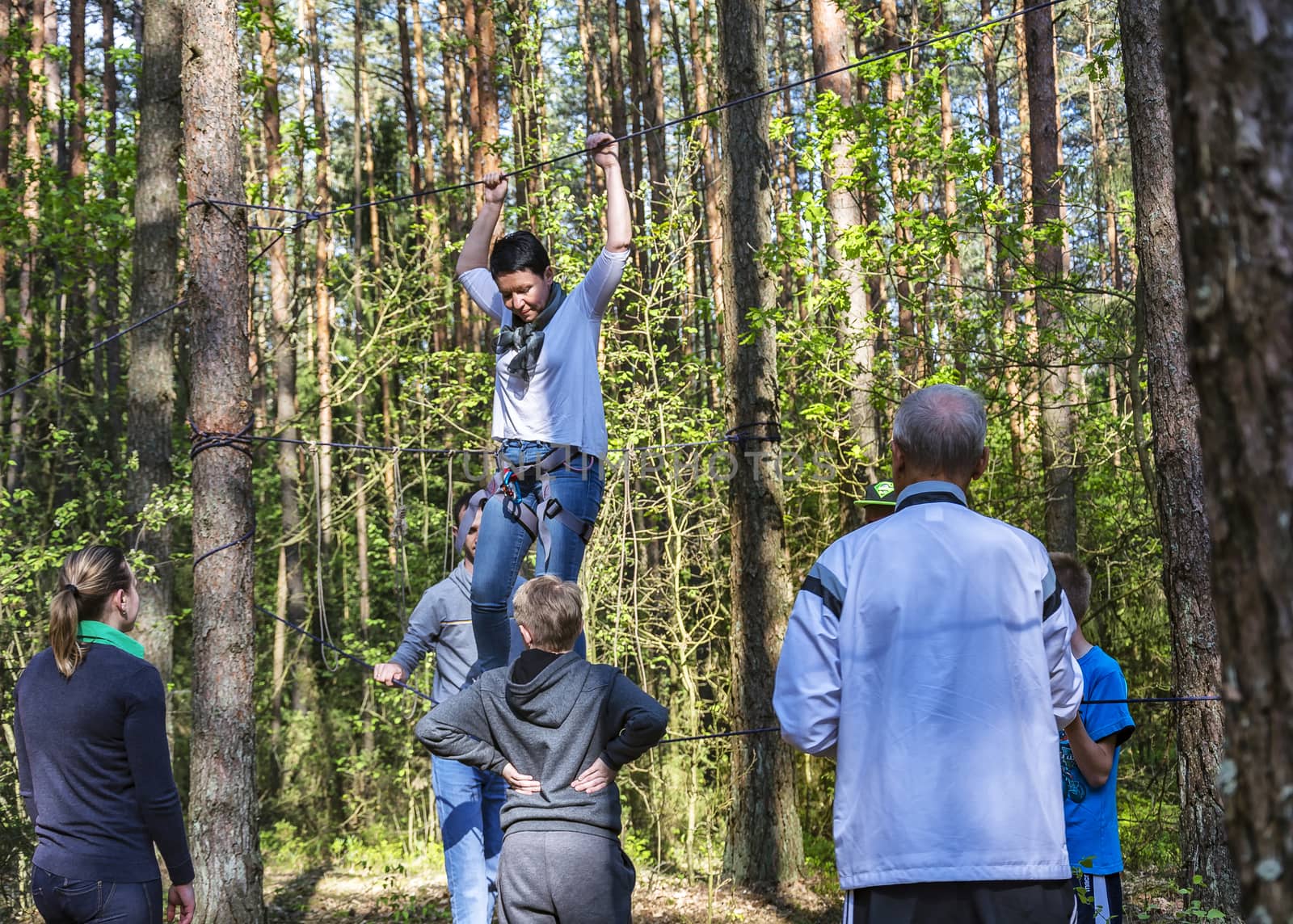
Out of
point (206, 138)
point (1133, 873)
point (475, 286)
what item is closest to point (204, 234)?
point (206, 138)

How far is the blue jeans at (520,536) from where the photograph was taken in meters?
3.81

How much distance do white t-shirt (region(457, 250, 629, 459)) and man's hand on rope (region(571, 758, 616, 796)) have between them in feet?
3.98

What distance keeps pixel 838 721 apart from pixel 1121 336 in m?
5.89

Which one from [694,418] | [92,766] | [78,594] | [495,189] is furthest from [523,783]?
[694,418]

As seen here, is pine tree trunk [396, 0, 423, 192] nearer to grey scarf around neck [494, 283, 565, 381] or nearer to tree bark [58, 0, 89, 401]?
tree bark [58, 0, 89, 401]

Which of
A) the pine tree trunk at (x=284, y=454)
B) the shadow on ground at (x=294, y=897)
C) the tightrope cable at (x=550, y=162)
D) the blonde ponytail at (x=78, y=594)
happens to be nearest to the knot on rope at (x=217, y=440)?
the tightrope cable at (x=550, y=162)

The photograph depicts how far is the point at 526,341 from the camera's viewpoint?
3854 millimetres

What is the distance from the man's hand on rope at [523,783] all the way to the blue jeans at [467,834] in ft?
5.22

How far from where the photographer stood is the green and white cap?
3.06 metres

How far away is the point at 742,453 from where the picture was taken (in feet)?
21.8

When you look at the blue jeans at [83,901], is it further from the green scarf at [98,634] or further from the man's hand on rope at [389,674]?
the man's hand on rope at [389,674]

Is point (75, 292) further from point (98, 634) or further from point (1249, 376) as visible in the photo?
point (1249, 376)

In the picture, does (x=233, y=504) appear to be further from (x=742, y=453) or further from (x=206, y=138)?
(x=742, y=453)

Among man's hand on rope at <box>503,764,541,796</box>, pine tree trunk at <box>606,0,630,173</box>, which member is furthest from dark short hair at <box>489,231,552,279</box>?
pine tree trunk at <box>606,0,630,173</box>
